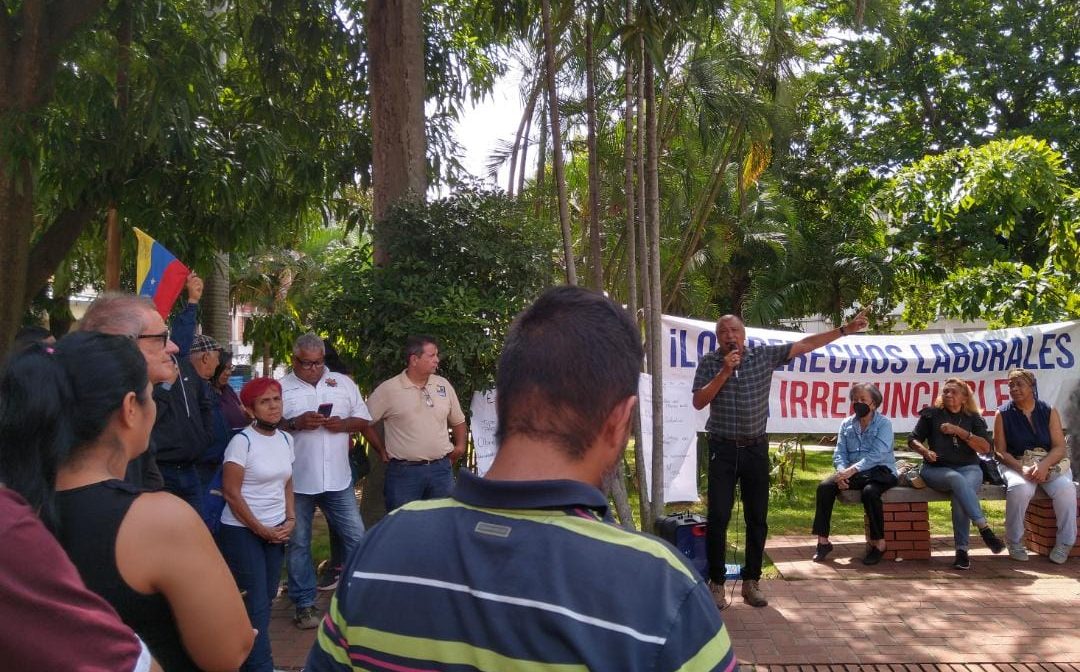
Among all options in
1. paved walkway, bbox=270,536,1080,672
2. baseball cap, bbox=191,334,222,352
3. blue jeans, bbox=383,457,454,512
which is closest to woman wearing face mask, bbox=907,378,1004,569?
paved walkway, bbox=270,536,1080,672

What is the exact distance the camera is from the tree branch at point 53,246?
1008 cm

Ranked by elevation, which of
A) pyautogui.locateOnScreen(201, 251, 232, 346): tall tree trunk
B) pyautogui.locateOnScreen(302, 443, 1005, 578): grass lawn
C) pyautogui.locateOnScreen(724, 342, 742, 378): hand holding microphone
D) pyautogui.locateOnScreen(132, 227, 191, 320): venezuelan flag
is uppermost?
pyautogui.locateOnScreen(201, 251, 232, 346): tall tree trunk

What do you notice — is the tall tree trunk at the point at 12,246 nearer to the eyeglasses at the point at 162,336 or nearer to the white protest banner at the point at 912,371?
the eyeglasses at the point at 162,336

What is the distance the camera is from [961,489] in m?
8.23

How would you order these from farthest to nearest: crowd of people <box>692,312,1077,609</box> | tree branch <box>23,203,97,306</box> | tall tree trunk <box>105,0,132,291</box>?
tree branch <box>23,203,97,306</box>, tall tree trunk <box>105,0,132,291</box>, crowd of people <box>692,312,1077,609</box>

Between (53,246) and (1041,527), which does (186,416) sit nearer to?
(53,246)

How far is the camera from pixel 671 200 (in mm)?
16656

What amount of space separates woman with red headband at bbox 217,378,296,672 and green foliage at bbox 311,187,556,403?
71.5 inches

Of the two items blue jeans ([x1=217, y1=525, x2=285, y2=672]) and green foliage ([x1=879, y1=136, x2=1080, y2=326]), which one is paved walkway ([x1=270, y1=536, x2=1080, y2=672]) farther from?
green foliage ([x1=879, y1=136, x2=1080, y2=326])

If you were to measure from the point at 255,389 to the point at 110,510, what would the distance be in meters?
3.24

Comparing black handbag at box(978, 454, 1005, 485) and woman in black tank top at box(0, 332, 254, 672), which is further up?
woman in black tank top at box(0, 332, 254, 672)

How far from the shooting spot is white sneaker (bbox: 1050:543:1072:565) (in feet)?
26.2

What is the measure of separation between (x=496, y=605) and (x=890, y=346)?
9.22 meters

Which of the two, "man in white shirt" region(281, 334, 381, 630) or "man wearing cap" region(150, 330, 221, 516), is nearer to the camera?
"man wearing cap" region(150, 330, 221, 516)
